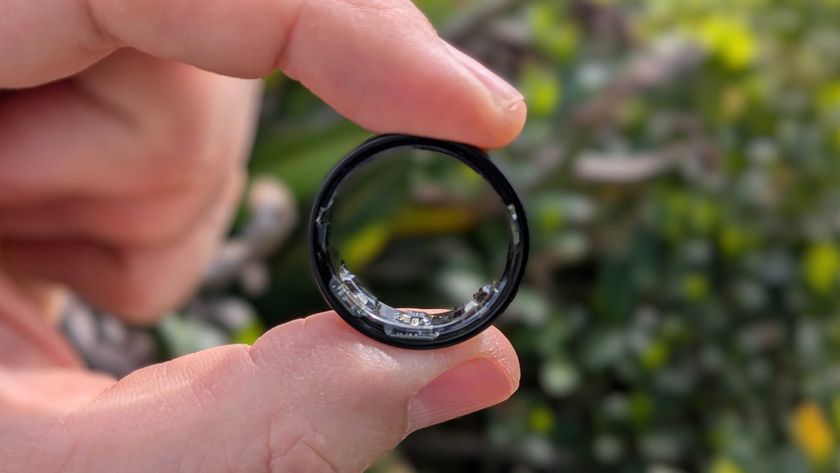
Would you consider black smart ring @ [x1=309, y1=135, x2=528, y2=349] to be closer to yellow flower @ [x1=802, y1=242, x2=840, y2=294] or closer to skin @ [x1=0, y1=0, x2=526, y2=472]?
skin @ [x1=0, y1=0, x2=526, y2=472]

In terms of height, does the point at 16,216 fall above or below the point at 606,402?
above

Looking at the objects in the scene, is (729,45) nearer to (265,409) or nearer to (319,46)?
(319,46)

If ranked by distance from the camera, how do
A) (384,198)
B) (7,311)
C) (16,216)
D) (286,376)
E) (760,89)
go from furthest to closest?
(760,89), (384,198), (16,216), (7,311), (286,376)

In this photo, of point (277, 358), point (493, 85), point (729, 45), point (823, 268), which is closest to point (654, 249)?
point (823, 268)

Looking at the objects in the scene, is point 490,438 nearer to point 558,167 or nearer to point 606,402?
point 606,402

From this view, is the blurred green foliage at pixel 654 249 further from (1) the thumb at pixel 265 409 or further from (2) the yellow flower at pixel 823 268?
(1) the thumb at pixel 265 409

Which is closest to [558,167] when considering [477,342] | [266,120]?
[266,120]
